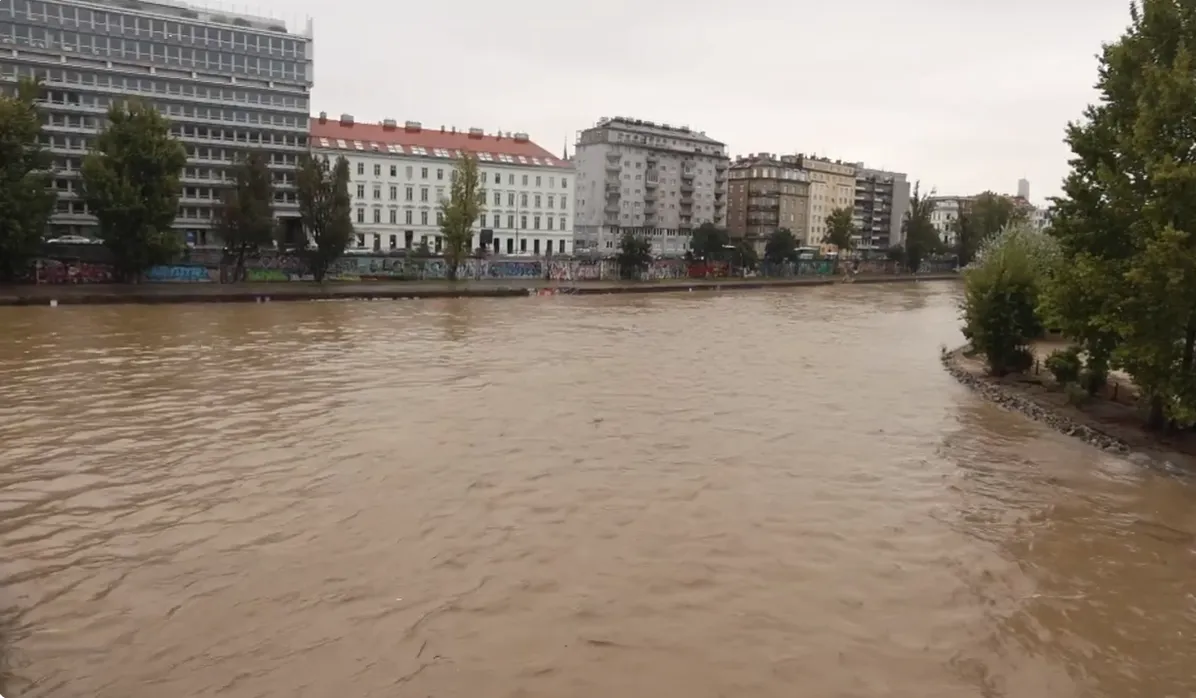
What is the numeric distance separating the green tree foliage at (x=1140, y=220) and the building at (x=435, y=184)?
177ft

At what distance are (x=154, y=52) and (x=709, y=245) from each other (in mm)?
49005

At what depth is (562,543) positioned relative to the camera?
12594 mm

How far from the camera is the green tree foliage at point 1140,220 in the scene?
17.3 meters

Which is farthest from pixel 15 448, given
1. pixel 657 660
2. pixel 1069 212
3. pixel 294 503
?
pixel 1069 212

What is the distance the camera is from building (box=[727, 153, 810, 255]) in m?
120

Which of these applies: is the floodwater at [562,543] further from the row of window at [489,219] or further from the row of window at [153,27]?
the row of window at [153,27]

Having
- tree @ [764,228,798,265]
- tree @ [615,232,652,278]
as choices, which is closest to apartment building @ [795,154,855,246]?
tree @ [764,228,798,265]

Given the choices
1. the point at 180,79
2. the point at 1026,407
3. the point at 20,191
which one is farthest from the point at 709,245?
the point at 1026,407

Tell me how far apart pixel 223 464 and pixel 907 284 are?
293 feet

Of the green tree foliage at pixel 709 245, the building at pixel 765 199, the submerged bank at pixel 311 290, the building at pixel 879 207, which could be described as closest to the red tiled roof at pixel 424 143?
the green tree foliage at pixel 709 245

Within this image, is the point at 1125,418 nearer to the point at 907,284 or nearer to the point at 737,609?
the point at 737,609

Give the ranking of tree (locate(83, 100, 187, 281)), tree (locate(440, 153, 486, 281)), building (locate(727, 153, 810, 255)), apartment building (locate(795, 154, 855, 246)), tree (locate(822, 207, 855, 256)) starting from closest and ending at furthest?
1. tree (locate(83, 100, 187, 281))
2. tree (locate(440, 153, 486, 281))
3. tree (locate(822, 207, 855, 256))
4. building (locate(727, 153, 810, 255))
5. apartment building (locate(795, 154, 855, 246))

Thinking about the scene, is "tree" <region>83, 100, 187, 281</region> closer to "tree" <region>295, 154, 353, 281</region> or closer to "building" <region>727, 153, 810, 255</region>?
"tree" <region>295, 154, 353, 281</region>

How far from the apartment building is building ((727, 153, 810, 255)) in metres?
2.35
